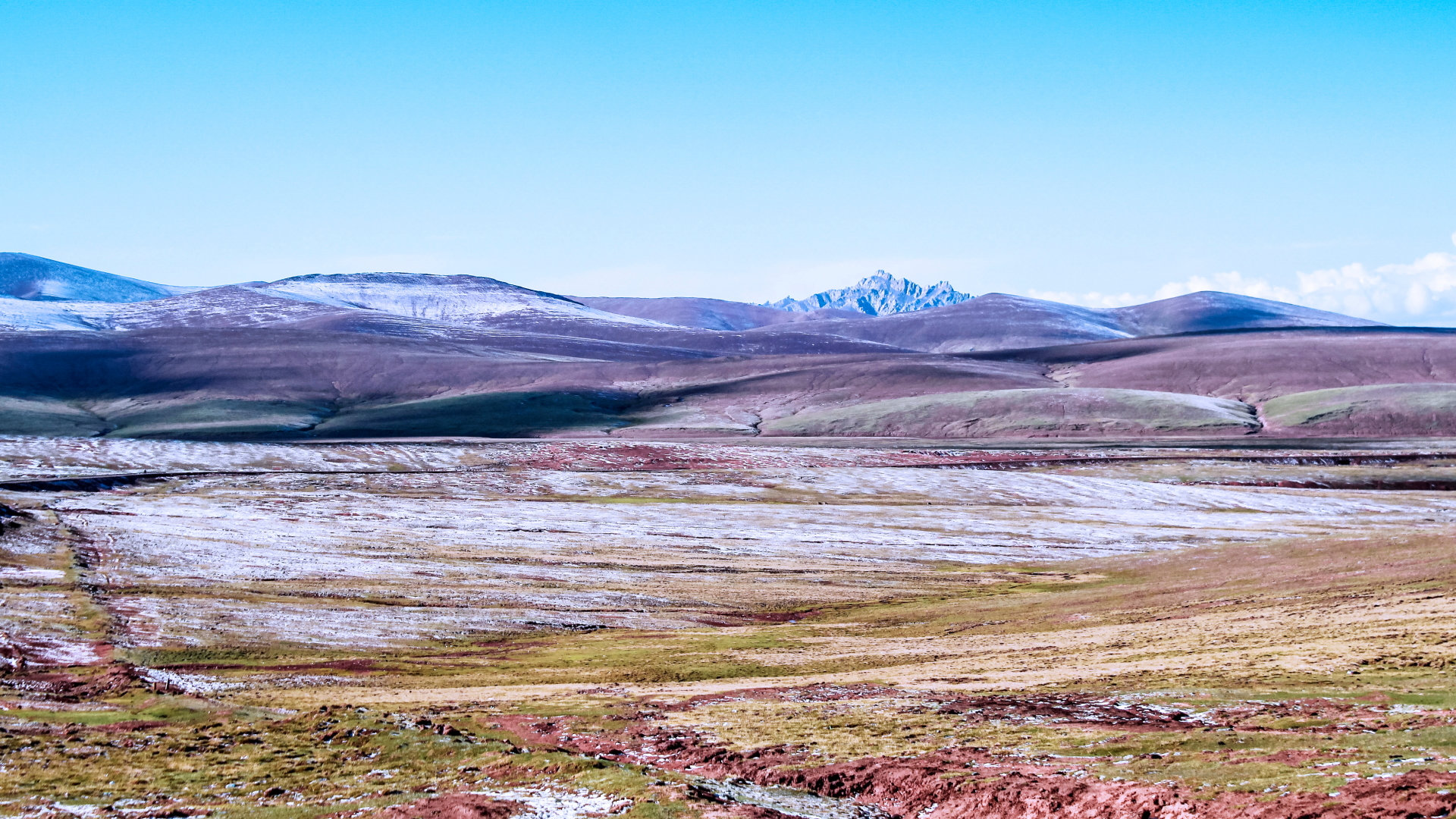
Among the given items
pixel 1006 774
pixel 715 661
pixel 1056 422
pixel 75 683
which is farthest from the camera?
pixel 1056 422

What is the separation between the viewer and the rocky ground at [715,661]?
22.3m

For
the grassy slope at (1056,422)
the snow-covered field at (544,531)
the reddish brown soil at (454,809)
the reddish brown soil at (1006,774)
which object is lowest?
the snow-covered field at (544,531)

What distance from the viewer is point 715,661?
132ft

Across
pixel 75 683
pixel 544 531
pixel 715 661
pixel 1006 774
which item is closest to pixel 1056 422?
pixel 544 531

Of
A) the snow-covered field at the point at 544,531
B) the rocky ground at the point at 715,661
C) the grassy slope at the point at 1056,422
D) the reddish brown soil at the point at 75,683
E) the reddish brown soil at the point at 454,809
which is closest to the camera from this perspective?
the reddish brown soil at the point at 454,809

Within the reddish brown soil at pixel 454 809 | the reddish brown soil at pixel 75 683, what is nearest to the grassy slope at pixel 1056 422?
the reddish brown soil at pixel 75 683

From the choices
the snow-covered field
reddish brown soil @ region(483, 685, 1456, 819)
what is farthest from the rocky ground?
the snow-covered field

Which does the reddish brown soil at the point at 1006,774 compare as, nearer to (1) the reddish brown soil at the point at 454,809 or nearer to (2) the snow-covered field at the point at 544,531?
(1) the reddish brown soil at the point at 454,809

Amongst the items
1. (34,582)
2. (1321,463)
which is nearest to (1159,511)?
(1321,463)

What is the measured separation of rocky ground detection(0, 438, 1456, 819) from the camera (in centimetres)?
2227

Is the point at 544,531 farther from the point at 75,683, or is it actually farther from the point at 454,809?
the point at 454,809

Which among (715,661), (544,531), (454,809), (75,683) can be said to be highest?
(454,809)

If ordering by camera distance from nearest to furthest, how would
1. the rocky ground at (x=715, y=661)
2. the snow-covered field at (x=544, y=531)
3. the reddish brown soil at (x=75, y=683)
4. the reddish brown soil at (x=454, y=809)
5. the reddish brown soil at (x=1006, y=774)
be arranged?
1. the reddish brown soil at (x=1006, y=774)
2. the reddish brown soil at (x=454, y=809)
3. the rocky ground at (x=715, y=661)
4. the reddish brown soil at (x=75, y=683)
5. the snow-covered field at (x=544, y=531)

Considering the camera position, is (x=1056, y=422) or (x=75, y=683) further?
(x=1056, y=422)
